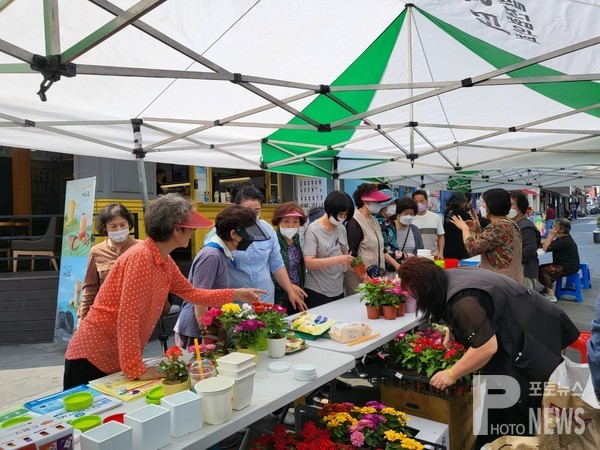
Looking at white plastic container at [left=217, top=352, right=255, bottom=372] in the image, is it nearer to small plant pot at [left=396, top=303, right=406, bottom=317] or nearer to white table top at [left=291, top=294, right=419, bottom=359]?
white table top at [left=291, top=294, right=419, bottom=359]

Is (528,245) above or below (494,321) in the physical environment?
above

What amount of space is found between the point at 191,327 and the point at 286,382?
1.03 meters

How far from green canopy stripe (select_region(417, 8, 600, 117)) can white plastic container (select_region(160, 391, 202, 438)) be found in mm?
3509

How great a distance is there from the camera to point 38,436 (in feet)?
3.82

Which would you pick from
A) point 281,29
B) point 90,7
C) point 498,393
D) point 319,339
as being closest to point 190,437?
A: point 319,339

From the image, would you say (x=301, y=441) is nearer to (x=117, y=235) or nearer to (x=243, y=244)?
(x=243, y=244)

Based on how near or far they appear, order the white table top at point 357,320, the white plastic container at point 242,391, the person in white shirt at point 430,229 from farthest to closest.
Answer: the person in white shirt at point 430,229 → the white table top at point 357,320 → the white plastic container at point 242,391

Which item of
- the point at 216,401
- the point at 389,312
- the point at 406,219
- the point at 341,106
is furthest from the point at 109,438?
the point at 406,219

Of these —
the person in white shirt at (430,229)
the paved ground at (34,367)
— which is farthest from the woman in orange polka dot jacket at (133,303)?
the person in white shirt at (430,229)

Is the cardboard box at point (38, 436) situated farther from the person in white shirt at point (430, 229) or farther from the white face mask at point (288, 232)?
the person in white shirt at point (430, 229)

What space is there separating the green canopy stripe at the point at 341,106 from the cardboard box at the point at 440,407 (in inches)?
117

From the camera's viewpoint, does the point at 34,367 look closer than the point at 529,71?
No

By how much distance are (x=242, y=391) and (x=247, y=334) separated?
1.54 ft

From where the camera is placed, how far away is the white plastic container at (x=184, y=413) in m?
1.43
